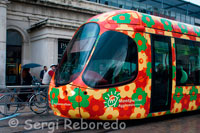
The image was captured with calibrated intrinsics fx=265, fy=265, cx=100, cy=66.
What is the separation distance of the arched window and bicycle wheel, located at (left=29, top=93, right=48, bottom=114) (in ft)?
41.9

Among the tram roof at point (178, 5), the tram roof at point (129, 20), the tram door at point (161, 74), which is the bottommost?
the tram door at point (161, 74)

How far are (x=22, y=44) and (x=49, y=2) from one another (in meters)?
4.17

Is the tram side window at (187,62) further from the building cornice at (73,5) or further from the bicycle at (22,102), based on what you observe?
the building cornice at (73,5)

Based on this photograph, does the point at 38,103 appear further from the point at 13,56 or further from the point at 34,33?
the point at 13,56

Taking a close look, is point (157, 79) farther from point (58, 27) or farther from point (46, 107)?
point (58, 27)

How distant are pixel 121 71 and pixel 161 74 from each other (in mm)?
1451

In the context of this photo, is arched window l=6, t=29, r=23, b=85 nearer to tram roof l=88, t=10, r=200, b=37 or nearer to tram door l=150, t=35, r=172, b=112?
tram roof l=88, t=10, r=200, b=37

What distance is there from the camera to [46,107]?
29.8 ft

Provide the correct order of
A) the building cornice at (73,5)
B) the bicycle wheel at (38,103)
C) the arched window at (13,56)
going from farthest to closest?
the building cornice at (73,5) → the arched window at (13,56) → the bicycle wheel at (38,103)

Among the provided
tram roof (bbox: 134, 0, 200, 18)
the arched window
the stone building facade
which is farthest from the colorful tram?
tram roof (bbox: 134, 0, 200, 18)

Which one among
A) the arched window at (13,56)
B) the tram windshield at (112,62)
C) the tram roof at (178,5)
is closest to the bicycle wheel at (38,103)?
the tram windshield at (112,62)

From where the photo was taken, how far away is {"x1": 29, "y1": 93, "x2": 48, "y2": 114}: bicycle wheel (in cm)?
889

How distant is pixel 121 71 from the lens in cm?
644

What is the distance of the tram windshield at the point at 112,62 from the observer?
619 cm
